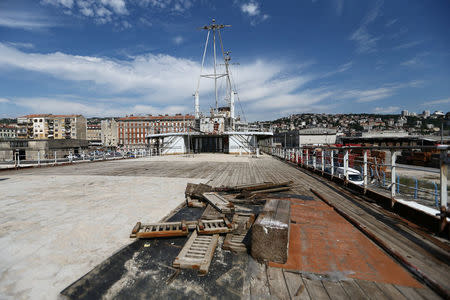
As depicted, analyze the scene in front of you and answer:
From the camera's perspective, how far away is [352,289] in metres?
2.13

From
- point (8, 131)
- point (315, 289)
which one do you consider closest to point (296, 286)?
point (315, 289)

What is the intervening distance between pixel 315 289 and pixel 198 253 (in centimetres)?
152

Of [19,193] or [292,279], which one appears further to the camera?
[19,193]

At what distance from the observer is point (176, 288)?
7.22ft

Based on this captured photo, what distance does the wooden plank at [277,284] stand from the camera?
2.07 m

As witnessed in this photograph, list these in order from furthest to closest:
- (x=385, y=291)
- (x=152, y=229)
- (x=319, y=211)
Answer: (x=319, y=211) < (x=152, y=229) < (x=385, y=291)

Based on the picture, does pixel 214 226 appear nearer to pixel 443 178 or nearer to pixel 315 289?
pixel 315 289

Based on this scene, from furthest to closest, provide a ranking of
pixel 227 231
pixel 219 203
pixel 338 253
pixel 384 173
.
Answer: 1. pixel 384 173
2. pixel 219 203
3. pixel 227 231
4. pixel 338 253

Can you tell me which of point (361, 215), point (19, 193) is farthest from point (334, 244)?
point (19, 193)

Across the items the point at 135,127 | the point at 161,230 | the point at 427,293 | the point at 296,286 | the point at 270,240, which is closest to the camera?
the point at 427,293

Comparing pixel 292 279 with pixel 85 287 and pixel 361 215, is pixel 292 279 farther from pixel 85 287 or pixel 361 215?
pixel 361 215

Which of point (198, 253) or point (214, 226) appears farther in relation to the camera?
point (214, 226)

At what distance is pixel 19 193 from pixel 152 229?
605cm

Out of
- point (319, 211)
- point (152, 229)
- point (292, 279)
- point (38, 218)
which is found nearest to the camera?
point (292, 279)
